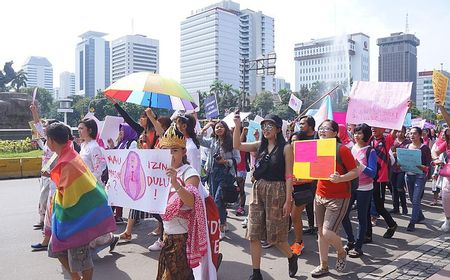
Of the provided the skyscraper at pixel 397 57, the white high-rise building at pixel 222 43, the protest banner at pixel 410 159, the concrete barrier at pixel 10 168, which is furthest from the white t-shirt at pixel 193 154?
the skyscraper at pixel 397 57

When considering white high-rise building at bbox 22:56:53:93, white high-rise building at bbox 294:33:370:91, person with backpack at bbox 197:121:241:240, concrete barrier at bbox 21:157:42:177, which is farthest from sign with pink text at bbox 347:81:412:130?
white high-rise building at bbox 22:56:53:93

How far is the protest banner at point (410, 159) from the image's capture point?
24.9 ft

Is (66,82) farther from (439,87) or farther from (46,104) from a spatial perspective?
(439,87)

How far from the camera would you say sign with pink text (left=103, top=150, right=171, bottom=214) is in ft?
13.2

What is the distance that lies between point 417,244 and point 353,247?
4.11ft

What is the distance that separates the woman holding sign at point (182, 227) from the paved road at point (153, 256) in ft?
5.05

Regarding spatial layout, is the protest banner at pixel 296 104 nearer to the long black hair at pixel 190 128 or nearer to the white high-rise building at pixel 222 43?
the long black hair at pixel 190 128

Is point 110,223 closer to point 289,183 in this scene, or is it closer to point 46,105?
point 289,183

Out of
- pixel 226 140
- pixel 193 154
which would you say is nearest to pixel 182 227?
pixel 193 154

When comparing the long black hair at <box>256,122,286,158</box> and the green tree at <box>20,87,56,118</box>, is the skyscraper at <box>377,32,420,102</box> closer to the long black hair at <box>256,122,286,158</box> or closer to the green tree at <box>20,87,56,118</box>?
the green tree at <box>20,87,56,118</box>

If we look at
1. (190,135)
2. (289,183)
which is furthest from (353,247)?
(190,135)

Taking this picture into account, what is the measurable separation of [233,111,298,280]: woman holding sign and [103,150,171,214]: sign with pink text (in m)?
1.05

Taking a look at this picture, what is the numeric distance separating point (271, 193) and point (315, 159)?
0.81m

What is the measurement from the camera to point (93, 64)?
15312cm
